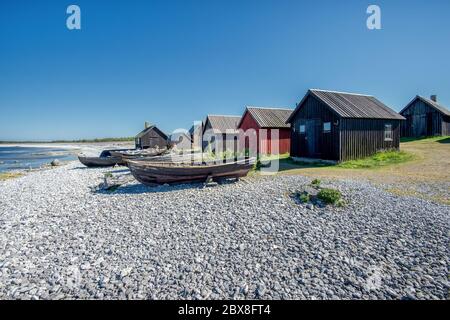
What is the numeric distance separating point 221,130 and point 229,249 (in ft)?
92.7

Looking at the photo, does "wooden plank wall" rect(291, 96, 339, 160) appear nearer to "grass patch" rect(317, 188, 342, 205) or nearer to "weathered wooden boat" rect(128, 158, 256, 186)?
"weathered wooden boat" rect(128, 158, 256, 186)

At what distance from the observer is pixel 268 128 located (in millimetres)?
24172

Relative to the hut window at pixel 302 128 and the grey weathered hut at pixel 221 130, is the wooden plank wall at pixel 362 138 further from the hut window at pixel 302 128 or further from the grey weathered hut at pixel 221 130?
the grey weathered hut at pixel 221 130

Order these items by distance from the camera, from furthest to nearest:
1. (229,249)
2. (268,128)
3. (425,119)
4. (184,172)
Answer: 1. (425,119)
2. (268,128)
3. (184,172)
4. (229,249)

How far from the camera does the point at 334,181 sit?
11.2m

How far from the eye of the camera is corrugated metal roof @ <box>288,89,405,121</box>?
54.6 feet

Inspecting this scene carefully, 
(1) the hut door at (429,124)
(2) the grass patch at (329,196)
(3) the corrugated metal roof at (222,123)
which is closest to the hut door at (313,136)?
(2) the grass patch at (329,196)

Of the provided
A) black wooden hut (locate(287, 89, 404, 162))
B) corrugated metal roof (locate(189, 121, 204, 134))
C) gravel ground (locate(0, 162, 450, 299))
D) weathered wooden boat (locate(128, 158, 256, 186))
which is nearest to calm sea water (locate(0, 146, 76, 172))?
corrugated metal roof (locate(189, 121, 204, 134))

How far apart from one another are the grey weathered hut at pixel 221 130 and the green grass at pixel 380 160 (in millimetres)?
15184

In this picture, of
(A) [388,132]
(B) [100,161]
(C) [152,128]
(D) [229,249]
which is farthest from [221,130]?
(D) [229,249]

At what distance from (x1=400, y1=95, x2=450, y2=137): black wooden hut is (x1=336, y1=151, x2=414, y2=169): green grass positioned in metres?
17.4

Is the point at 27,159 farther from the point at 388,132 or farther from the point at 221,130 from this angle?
the point at 388,132
